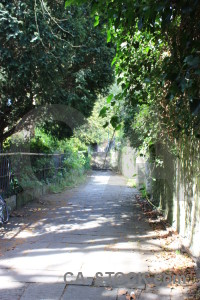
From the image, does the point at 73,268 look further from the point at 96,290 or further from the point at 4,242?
the point at 4,242

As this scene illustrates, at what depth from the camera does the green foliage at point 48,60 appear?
264 inches

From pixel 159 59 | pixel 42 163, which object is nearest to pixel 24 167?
pixel 42 163

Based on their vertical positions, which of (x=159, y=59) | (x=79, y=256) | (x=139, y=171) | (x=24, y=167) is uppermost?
(x=159, y=59)

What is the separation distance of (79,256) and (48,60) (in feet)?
14.2

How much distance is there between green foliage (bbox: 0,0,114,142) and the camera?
22.0ft

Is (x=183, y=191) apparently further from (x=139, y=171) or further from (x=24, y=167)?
(x=139, y=171)

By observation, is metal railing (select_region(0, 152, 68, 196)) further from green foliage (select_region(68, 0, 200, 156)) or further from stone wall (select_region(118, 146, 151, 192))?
green foliage (select_region(68, 0, 200, 156))

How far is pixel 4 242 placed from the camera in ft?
19.0

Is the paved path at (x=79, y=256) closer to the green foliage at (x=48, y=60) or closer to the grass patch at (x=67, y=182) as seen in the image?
the green foliage at (x=48, y=60)

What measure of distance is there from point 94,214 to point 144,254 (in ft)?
11.3

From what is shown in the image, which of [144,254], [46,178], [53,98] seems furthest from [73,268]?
[46,178]

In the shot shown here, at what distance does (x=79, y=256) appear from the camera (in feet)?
16.0

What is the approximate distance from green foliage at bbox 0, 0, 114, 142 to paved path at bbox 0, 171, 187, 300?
3.31 m

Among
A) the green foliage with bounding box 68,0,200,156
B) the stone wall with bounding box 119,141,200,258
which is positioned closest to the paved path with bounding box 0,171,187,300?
the stone wall with bounding box 119,141,200,258
